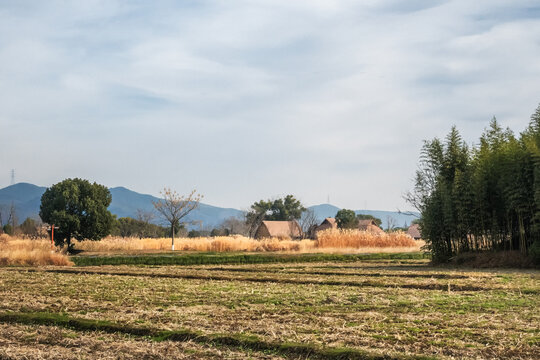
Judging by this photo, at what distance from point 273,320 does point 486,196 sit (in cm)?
1458

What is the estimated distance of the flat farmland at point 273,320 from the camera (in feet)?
20.4

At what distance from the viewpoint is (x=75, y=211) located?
104 feet

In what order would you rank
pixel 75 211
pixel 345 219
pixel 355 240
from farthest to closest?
pixel 345 219 < pixel 355 240 < pixel 75 211

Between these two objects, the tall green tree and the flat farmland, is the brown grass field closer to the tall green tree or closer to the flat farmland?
the flat farmland

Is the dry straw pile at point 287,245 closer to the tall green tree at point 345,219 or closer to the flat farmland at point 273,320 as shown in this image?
the flat farmland at point 273,320

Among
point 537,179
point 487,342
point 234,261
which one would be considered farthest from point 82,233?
point 487,342

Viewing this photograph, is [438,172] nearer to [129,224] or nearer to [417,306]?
[417,306]

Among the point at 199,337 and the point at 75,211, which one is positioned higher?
the point at 75,211

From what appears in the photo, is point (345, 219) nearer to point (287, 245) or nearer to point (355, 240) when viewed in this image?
point (355, 240)

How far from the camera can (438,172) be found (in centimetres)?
2298

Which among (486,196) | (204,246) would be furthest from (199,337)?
(204,246)

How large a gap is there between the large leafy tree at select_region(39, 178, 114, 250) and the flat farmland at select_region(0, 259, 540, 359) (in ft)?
59.5

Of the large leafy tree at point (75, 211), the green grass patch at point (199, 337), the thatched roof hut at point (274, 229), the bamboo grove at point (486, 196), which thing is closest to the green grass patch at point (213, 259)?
the bamboo grove at point (486, 196)

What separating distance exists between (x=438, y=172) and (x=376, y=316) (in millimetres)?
15783
